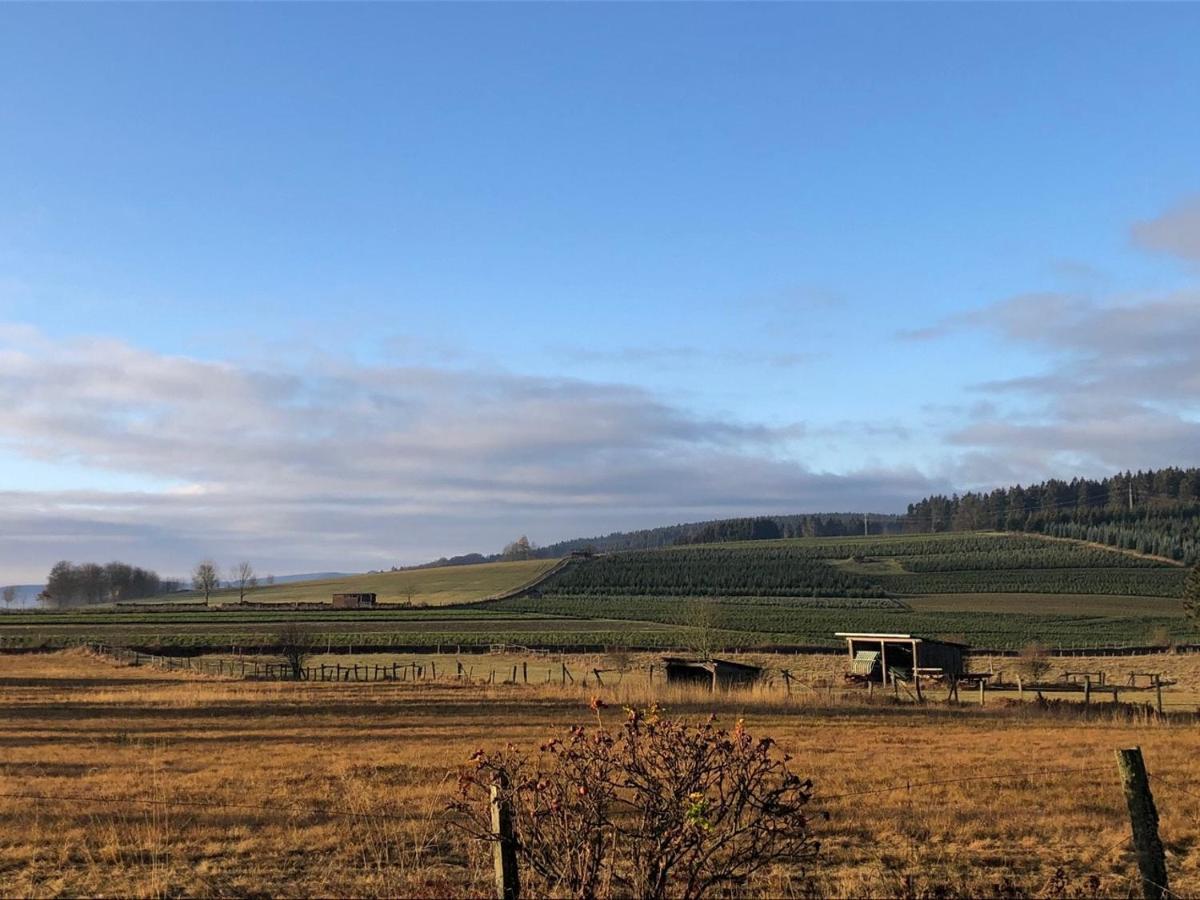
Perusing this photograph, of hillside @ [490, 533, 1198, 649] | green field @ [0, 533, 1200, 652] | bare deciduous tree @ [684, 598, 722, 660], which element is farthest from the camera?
hillside @ [490, 533, 1198, 649]

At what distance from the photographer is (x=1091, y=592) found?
117m

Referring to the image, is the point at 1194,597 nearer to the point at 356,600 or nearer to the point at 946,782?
the point at 946,782

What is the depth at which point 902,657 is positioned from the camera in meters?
53.7

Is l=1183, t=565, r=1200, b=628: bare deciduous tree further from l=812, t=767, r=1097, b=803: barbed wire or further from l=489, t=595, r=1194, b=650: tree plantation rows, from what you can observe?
l=812, t=767, r=1097, b=803: barbed wire

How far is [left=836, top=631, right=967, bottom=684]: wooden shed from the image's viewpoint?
5028cm

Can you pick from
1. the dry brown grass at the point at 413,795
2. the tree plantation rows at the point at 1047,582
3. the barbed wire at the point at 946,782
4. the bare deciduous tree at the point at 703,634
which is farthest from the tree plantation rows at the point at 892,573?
the barbed wire at the point at 946,782

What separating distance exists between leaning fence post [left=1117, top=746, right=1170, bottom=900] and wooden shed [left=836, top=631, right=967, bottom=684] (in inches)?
1684

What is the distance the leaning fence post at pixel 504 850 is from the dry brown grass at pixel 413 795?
1.18 feet

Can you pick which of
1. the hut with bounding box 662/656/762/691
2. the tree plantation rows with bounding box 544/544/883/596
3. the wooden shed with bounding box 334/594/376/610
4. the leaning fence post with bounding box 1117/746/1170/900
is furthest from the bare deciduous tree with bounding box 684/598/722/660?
the wooden shed with bounding box 334/594/376/610

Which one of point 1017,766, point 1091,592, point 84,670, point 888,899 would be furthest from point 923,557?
point 888,899

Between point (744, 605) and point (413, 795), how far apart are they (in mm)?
106954

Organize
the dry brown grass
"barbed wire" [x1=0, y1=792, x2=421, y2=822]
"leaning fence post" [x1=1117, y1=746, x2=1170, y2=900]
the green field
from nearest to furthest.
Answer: "leaning fence post" [x1=1117, y1=746, x2=1170, y2=900] → the dry brown grass → "barbed wire" [x1=0, y1=792, x2=421, y2=822] → the green field

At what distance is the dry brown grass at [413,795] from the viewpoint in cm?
943

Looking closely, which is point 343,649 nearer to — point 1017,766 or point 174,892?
Result: point 1017,766
